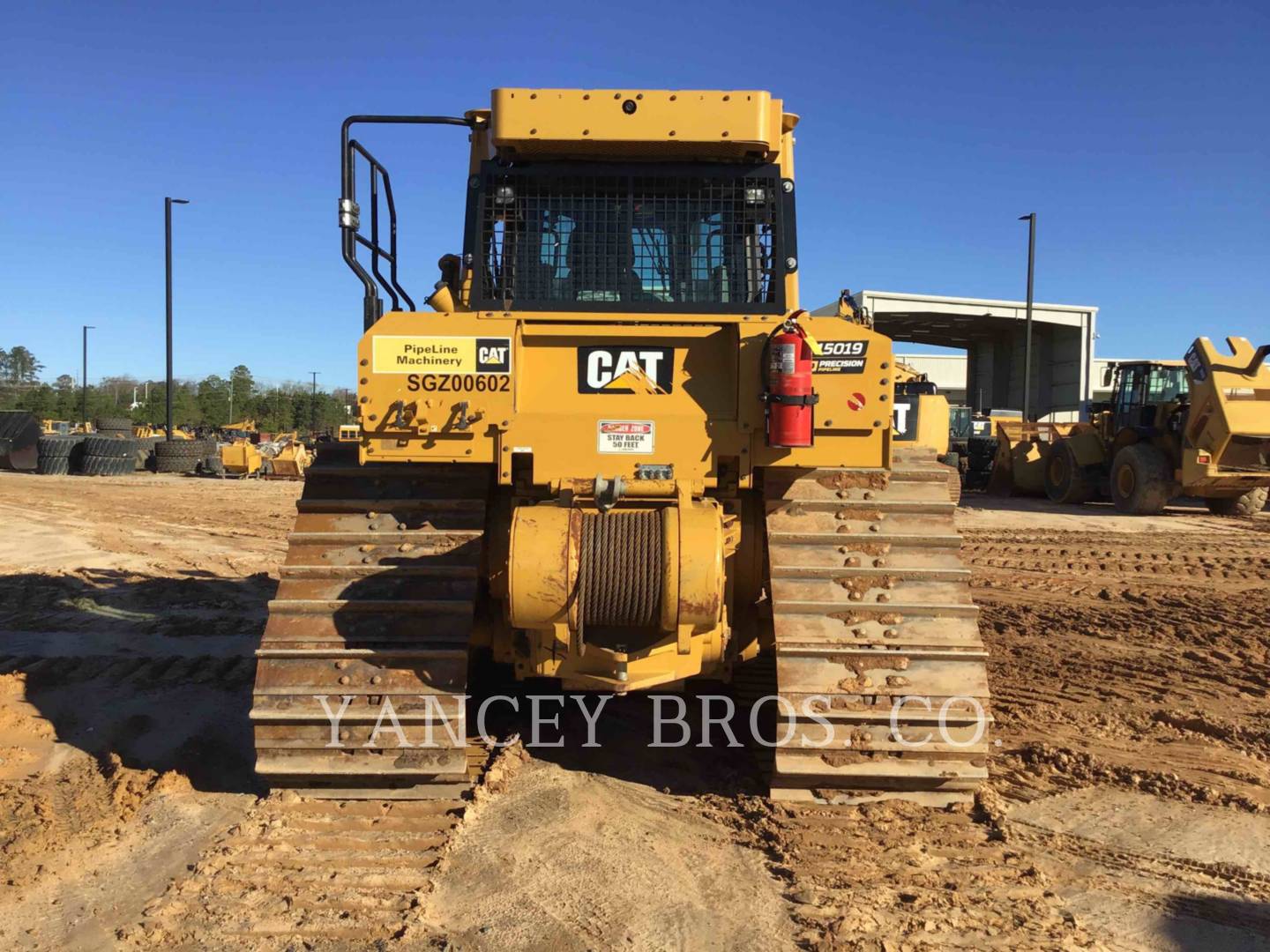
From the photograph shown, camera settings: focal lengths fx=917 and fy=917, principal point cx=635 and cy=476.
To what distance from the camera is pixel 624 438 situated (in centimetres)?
393

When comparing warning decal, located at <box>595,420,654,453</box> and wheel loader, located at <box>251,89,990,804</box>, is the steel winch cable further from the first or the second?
warning decal, located at <box>595,420,654,453</box>

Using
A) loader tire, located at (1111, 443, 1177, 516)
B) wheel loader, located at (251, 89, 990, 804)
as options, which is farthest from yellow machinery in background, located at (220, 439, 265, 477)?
wheel loader, located at (251, 89, 990, 804)

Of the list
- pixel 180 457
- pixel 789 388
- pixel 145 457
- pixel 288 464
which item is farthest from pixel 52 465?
pixel 789 388

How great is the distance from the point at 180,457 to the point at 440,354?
26988 mm

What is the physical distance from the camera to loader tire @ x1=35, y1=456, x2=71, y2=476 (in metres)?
25.8

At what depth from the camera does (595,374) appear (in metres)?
4.10

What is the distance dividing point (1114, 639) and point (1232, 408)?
857 cm

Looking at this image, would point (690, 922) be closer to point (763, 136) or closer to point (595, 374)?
point (595, 374)

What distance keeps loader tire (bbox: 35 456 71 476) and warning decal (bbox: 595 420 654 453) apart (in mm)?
26970

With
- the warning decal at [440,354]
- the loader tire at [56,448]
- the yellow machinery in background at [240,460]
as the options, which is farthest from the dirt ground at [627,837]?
the loader tire at [56,448]

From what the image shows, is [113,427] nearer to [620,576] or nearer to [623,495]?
[623,495]

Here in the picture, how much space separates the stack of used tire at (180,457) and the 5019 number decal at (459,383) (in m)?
26.4

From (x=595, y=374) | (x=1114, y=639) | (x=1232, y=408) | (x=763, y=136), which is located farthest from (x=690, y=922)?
(x=1232, y=408)

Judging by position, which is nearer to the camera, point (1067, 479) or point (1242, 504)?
point (1242, 504)
